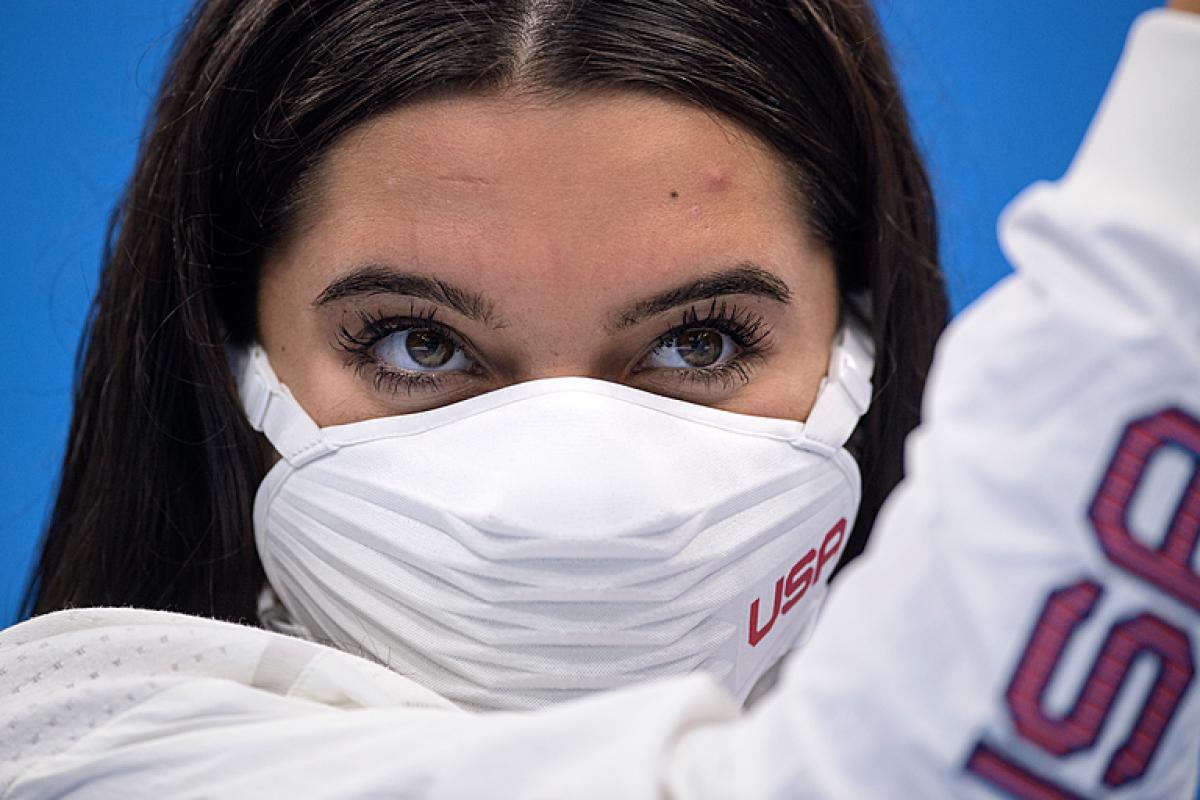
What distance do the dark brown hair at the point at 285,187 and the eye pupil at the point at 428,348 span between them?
176 mm

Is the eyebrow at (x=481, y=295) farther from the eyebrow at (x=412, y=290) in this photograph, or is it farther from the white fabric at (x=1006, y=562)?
the white fabric at (x=1006, y=562)

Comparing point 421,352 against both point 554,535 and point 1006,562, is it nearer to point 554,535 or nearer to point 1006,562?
point 554,535

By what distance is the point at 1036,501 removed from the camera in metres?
0.59

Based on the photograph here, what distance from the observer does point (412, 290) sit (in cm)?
115

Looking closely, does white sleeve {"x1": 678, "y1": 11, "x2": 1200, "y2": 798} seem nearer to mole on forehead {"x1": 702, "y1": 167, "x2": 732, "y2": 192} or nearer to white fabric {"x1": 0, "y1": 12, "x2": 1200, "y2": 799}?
white fabric {"x1": 0, "y1": 12, "x2": 1200, "y2": 799}

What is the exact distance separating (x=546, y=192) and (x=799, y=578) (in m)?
0.41

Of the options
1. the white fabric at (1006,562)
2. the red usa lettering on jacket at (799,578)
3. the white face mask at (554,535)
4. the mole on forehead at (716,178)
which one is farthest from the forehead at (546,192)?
the white fabric at (1006,562)

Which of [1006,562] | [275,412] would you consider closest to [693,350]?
[275,412]

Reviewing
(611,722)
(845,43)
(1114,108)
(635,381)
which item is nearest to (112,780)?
(611,722)

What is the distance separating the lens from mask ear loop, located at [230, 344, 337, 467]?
1200mm

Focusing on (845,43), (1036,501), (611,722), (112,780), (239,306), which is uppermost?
(845,43)

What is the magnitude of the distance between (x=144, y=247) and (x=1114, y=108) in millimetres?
1057

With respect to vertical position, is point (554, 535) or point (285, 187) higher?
point (285, 187)

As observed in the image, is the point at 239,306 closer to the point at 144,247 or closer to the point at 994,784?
the point at 144,247
